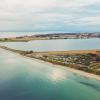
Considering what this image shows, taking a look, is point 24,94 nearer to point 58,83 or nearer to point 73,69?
point 58,83

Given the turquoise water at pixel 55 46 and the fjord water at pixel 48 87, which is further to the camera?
the turquoise water at pixel 55 46

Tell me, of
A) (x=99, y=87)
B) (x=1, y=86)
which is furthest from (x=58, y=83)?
(x=1, y=86)

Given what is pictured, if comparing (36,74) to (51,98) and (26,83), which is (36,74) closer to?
(26,83)

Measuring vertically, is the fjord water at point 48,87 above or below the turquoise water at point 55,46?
above

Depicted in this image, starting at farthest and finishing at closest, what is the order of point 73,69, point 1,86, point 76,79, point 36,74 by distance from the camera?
point 73,69 → point 36,74 → point 76,79 → point 1,86

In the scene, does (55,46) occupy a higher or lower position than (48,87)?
lower

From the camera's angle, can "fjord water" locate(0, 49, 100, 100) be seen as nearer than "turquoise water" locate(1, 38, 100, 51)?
Yes

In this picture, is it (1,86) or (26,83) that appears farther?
(26,83)

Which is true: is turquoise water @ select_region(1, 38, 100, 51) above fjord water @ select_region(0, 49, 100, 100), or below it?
below

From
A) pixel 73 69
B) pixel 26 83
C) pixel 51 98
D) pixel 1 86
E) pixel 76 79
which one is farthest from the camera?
pixel 73 69

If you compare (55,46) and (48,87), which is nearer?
(48,87)
